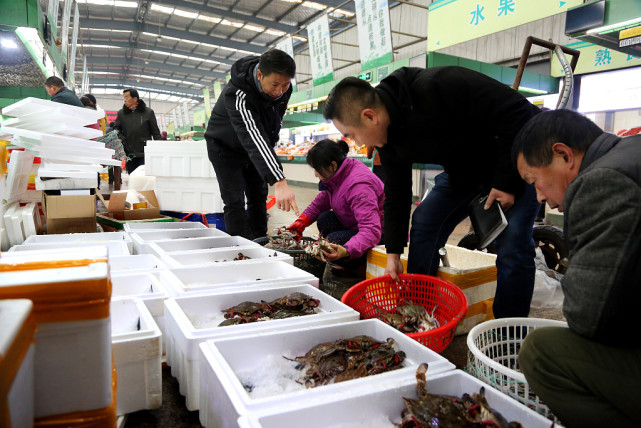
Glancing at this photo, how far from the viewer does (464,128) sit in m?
1.86

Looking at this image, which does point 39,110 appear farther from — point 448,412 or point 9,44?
point 448,412

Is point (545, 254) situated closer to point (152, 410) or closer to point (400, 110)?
point (400, 110)

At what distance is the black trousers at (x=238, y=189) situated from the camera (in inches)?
130

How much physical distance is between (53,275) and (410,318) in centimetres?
155

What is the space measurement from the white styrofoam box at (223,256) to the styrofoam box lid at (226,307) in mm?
401

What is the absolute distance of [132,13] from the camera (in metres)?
15.3

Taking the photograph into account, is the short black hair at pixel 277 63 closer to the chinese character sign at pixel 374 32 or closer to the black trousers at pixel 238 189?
the black trousers at pixel 238 189

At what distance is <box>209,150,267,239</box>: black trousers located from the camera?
3301 millimetres

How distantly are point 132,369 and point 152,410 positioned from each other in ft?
0.88

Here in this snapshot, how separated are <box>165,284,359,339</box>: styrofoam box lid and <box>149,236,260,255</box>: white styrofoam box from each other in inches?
34.5

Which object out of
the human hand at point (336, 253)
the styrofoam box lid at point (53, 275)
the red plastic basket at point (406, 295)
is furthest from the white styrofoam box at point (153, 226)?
the styrofoam box lid at point (53, 275)

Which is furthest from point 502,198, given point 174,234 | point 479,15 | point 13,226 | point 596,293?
point 479,15

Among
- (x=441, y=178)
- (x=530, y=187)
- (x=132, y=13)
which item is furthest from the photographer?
(x=132, y=13)

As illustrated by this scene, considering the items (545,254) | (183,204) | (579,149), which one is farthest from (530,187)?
(183,204)
